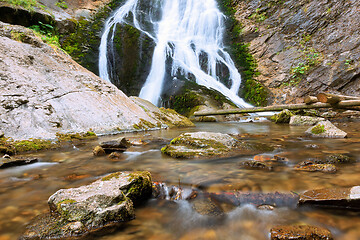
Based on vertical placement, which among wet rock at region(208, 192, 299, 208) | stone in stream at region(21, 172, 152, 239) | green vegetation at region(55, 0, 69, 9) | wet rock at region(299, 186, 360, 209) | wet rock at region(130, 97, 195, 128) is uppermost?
green vegetation at region(55, 0, 69, 9)

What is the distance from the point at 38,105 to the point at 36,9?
14018mm

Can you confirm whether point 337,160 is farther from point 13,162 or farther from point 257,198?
point 13,162

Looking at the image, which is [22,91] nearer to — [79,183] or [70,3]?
[79,183]

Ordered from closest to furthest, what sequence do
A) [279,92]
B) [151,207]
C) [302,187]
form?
[151,207]
[302,187]
[279,92]

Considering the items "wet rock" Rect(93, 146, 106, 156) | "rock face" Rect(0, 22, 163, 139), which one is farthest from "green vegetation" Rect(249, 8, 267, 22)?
"wet rock" Rect(93, 146, 106, 156)

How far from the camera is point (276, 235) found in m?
1.41

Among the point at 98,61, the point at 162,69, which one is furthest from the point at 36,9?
the point at 162,69

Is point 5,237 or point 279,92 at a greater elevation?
point 279,92

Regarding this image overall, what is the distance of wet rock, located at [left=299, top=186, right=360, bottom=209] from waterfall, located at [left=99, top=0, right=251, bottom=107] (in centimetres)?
1327

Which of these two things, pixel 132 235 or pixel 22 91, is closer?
pixel 132 235

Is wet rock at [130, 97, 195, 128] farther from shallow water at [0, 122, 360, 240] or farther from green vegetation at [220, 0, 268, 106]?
green vegetation at [220, 0, 268, 106]

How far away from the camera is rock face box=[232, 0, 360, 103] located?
1326 centimetres

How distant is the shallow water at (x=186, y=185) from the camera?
151cm

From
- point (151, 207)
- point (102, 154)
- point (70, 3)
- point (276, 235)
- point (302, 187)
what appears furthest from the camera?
point (70, 3)
